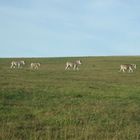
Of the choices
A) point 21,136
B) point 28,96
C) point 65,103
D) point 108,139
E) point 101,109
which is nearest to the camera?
point 108,139

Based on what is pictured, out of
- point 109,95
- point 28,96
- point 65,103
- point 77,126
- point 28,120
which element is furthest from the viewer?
point 109,95

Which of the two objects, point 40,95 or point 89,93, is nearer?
point 40,95

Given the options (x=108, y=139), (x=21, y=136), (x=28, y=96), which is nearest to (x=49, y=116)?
(x=21, y=136)

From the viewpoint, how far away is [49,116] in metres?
16.2

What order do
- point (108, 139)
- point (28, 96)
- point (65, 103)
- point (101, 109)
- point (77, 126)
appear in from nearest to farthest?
1. point (108, 139)
2. point (77, 126)
3. point (101, 109)
4. point (65, 103)
5. point (28, 96)

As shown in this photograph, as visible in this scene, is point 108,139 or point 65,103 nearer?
point 108,139

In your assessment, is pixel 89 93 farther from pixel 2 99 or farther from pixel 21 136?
pixel 21 136

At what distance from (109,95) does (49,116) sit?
335 inches

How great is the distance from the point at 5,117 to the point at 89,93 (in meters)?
9.29

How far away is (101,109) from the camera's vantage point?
707 inches

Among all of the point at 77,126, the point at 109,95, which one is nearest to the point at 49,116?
the point at 77,126

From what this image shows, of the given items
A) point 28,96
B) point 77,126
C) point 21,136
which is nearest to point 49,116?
point 77,126

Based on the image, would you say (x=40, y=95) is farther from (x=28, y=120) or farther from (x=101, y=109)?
(x=28, y=120)

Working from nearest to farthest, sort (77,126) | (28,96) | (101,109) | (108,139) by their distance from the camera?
(108,139) < (77,126) < (101,109) < (28,96)
